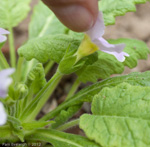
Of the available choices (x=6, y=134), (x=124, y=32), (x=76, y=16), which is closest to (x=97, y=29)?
(x=76, y=16)

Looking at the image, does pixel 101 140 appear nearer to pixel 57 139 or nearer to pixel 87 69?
pixel 57 139

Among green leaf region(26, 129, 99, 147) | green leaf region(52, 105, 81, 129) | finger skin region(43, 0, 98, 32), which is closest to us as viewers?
finger skin region(43, 0, 98, 32)

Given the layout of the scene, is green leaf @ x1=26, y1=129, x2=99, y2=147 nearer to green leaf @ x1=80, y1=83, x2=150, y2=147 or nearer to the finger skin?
green leaf @ x1=80, y1=83, x2=150, y2=147

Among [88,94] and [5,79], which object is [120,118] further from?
[5,79]

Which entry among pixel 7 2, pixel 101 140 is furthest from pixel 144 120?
pixel 7 2

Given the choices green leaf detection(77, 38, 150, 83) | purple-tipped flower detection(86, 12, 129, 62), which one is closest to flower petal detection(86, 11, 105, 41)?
purple-tipped flower detection(86, 12, 129, 62)

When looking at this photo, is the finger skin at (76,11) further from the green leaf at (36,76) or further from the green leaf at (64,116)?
the green leaf at (64,116)
